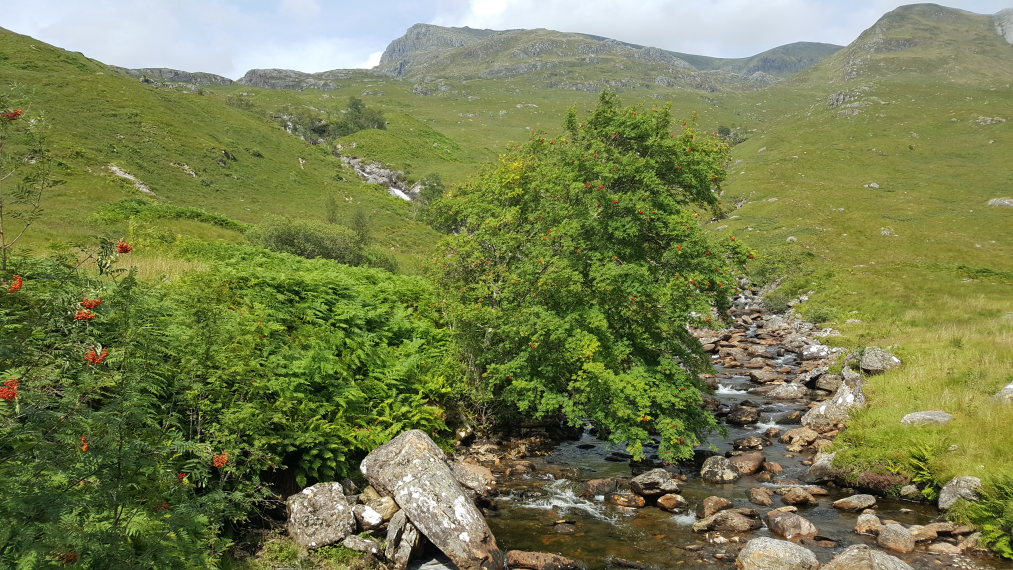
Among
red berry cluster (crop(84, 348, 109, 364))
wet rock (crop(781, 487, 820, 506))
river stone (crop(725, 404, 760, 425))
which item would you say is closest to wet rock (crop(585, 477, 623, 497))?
wet rock (crop(781, 487, 820, 506))

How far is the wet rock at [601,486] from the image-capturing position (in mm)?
16281

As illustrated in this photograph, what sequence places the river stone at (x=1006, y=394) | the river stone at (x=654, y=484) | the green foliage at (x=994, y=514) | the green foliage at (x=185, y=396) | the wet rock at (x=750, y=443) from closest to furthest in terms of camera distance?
the green foliage at (x=185, y=396), the green foliage at (x=994, y=514), the river stone at (x=654, y=484), the river stone at (x=1006, y=394), the wet rock at (x=750, y=443)

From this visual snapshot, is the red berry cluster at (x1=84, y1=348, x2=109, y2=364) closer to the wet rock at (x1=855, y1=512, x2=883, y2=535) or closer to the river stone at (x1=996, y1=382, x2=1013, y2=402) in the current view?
the wet rock at (x1=855, y1=512, x2=883, y2=535)

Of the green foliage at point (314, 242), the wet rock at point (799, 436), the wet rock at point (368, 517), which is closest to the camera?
the wet rock at point (368, 517)

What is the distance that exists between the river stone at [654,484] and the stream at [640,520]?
54cm

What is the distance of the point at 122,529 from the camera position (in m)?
6.49

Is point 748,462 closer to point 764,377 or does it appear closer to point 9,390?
point 764,377

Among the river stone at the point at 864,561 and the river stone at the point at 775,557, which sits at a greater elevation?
the river stone at the point at 864,561

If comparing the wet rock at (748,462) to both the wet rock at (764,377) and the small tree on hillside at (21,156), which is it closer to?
the wet rock at (764,377)

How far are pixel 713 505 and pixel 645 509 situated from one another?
1.97 m

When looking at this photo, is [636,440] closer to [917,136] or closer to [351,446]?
[351,446]

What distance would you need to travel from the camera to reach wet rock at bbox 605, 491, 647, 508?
1555 centimetres

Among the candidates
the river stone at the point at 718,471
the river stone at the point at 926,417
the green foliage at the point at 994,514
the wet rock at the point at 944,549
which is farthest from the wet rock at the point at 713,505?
the river stone at the point at 926,417

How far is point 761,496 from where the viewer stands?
15805mm
